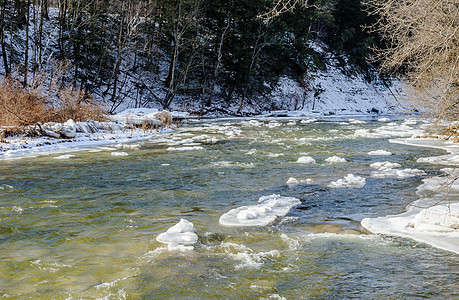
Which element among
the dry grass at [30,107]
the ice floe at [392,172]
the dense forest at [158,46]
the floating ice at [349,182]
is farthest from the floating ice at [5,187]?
the dense forest at [158,46]

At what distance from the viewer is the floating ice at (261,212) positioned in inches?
255

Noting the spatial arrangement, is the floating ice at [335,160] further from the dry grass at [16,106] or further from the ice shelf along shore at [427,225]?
the dry grass at [16,106]

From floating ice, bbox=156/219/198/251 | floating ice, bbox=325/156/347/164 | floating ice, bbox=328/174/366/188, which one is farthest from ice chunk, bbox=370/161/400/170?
floating ice, bbox=156/219/198/251

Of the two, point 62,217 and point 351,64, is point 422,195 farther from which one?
point 351,64

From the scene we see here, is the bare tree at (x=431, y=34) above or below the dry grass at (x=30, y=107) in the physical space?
above

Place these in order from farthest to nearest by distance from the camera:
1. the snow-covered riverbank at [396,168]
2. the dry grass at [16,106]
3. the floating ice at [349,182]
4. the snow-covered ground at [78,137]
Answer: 1. the dry grass at [16,106]
2. the snow-covered ground at [78,137]
3. the floating ice at [349,182]
4. the snow-covered riverbank at [396,168]

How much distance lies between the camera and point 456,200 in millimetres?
7441

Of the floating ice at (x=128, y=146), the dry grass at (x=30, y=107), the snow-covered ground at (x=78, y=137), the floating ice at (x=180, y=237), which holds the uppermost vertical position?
the dry grass at (x=30, y=107)

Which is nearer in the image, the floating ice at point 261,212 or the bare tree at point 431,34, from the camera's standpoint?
the bare tree at point 431,34

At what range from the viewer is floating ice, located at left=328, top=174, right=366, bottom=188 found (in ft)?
29.6

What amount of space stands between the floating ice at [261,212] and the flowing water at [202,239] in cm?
16

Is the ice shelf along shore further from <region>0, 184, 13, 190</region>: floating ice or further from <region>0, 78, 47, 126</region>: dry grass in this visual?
<region>0, 78, 47, 126</region>: dry grass

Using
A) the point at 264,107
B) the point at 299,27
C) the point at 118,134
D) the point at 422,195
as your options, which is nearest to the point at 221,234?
the point at 422,195

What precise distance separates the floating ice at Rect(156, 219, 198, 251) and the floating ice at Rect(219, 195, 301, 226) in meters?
0.81
